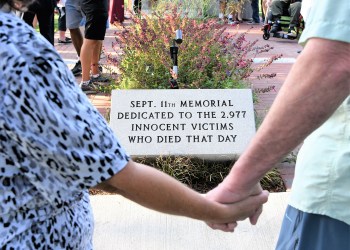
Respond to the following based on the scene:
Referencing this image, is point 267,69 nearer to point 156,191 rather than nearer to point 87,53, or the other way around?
point 87,53

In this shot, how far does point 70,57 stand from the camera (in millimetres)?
8734

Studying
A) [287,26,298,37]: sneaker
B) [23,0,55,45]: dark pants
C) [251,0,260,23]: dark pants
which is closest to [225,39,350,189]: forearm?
[23,0,55,45]: dark pants

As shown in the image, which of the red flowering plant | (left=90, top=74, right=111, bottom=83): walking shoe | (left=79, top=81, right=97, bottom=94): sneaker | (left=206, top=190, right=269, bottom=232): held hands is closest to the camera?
(left=206, top=190, right=269, bottom=232): held hands

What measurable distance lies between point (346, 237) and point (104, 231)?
80.1 inches

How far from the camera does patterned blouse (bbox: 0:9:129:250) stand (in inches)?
41.6

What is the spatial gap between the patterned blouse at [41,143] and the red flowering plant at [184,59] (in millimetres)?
3645

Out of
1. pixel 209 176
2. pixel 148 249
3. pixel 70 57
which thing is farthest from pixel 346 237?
pixel 70 57

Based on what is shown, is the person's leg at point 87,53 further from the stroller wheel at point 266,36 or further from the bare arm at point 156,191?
the stroller wheel at point 266,36

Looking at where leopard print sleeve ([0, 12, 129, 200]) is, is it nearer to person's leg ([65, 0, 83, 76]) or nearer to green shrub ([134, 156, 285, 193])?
green shrub ([134, 156, 285, 193])

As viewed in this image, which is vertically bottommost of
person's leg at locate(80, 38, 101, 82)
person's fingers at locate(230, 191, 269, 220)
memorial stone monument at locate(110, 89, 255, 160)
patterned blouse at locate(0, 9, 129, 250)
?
person's leg at locate(80, 38, 101, 82)

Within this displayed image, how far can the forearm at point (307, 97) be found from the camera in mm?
1280

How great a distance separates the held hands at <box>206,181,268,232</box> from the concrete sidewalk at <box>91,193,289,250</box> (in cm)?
139

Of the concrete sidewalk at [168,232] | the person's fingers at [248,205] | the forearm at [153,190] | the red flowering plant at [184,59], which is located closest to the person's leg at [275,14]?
the red flowering plant at [184,59]

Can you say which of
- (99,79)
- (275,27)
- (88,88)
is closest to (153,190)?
(88,88)
